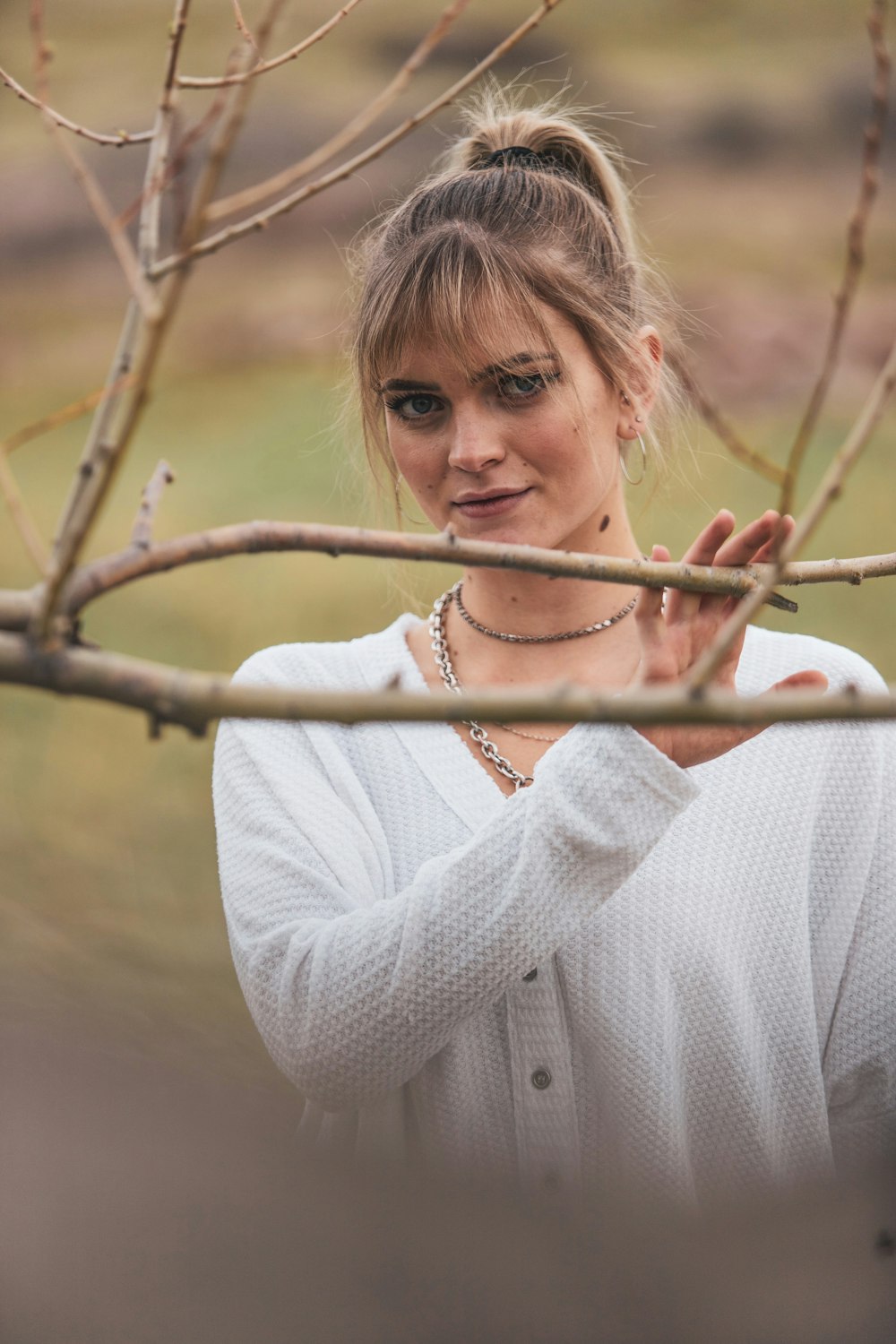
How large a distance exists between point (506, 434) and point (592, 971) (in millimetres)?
427

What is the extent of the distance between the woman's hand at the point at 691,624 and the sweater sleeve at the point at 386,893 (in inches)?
1.5

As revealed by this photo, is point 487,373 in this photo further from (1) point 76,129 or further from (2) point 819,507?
(2) point 819,507

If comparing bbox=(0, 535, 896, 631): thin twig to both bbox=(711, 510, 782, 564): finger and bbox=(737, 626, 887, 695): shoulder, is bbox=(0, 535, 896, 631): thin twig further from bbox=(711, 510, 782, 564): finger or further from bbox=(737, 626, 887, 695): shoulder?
bbox=(737, 626, 887, 695): shoulder

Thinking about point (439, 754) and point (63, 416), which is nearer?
point (63, 416)

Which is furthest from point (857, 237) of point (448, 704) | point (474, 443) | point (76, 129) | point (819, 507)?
point (474, 443)

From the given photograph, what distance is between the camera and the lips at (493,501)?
0.92m

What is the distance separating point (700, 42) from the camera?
5969 mm

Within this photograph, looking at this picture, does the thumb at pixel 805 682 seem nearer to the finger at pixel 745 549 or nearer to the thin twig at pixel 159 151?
the finger at pixel 745 549

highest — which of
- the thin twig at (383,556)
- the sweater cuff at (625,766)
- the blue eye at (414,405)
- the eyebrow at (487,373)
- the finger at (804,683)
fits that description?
the eyebrow at (487,373)

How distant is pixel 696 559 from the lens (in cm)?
71

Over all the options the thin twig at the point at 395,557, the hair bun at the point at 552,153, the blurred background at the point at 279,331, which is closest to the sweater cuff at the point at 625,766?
the thin twig at the point at 395,557

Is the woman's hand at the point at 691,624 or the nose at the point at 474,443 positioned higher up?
the nose at the point at 474,443

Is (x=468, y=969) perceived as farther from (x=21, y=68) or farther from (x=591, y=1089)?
(x=21, y=68)

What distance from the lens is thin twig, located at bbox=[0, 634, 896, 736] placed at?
39 centimetres
